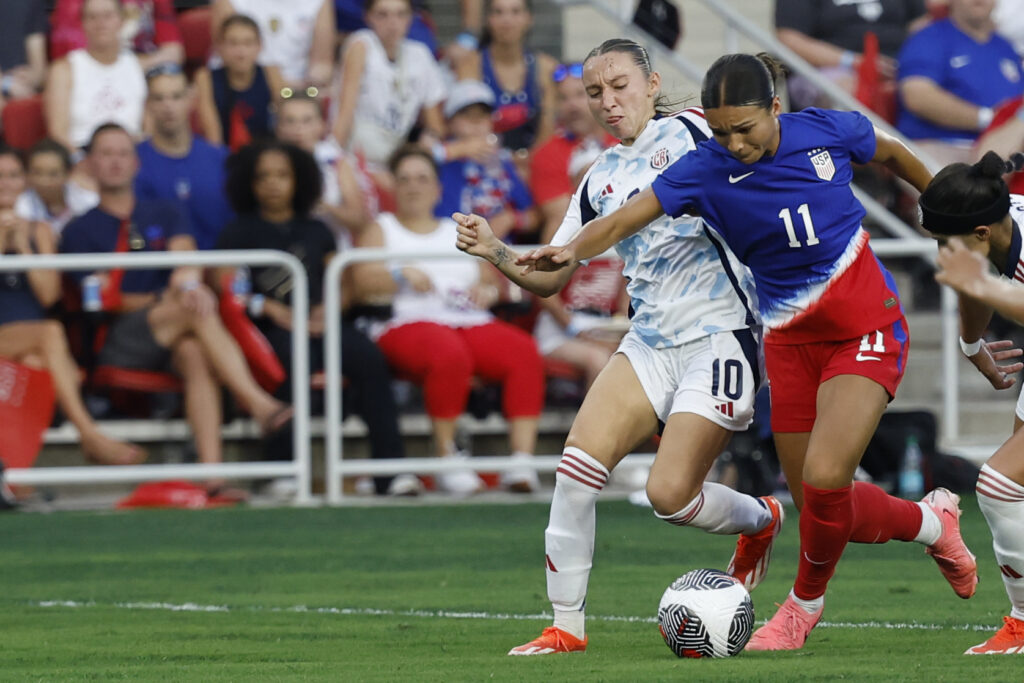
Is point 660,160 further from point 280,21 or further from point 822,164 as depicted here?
point 280,21

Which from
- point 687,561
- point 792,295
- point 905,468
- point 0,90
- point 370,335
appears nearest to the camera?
point 792,295

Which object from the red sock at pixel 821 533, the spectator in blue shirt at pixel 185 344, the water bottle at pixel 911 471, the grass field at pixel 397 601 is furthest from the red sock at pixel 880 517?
the spectator in blue shirt at pixel 185 344

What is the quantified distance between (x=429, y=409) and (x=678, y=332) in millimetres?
5145

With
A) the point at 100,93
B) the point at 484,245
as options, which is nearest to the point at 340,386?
the point at 100,93

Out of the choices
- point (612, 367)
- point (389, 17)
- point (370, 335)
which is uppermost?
point (389, 17)

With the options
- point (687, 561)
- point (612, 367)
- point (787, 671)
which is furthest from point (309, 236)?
point (787, 671)

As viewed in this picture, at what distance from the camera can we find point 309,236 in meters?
11.9

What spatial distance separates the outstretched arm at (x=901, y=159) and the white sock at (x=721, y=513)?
1.33m

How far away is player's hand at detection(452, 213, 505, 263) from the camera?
5.98 m

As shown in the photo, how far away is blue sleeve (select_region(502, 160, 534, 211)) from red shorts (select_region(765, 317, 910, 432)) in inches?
245

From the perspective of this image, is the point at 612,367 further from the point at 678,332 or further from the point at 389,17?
the point at 389,17

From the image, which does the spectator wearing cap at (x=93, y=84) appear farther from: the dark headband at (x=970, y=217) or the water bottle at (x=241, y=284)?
the dark headband at (x=970, y=217)

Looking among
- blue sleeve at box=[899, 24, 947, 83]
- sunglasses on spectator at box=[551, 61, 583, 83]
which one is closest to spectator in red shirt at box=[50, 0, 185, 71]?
sunglasses on spectator at box=[551, 61, 583, 83]

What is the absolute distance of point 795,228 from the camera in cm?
615
